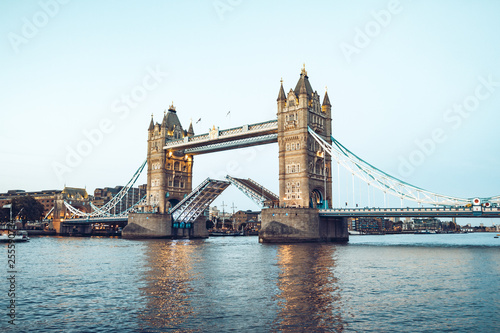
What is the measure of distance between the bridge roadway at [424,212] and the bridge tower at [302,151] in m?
6.54

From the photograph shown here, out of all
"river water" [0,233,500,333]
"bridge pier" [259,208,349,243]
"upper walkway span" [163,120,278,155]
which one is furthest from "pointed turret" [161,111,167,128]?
"river water" [0,233,500,333]

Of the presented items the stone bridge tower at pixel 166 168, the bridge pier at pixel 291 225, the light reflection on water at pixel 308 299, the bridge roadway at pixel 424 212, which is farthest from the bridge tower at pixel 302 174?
the light reflection on water at pixel 308 299

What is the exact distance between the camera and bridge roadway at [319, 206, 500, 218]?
2399 inches

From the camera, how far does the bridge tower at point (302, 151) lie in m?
75.9

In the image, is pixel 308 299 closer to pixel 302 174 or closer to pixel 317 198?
pixel 302 174

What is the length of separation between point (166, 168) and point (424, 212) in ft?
195

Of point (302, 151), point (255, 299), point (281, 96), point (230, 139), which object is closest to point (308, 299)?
point (255, 299)

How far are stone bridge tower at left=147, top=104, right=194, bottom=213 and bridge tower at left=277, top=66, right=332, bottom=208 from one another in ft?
112

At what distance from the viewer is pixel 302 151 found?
76000mm

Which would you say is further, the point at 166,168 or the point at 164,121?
the point at 164,121

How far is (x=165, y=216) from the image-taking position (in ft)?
316

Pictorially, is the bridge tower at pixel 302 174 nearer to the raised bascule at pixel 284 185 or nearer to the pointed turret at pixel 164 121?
the raised bascule at pixel 284 185

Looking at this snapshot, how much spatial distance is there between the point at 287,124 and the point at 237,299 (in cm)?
5873

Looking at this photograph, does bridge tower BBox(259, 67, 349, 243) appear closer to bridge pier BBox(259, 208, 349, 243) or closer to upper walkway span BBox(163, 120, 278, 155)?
bridge pier BBox(259, 208, 349, 243)
